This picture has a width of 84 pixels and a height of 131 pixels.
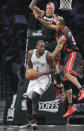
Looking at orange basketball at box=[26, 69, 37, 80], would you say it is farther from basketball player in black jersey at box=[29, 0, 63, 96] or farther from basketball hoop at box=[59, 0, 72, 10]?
basketball hoop at box=[59, 0, 72, 10]

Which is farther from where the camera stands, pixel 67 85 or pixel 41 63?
pixel 67 85


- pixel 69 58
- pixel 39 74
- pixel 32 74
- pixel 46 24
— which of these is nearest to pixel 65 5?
pixel 46 24

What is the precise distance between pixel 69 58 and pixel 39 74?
950 millimetres

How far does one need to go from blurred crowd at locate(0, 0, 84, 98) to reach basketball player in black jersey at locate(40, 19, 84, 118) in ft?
3.52

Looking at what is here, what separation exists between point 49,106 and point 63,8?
2458 mm

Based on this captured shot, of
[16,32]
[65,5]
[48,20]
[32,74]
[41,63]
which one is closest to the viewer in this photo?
[32,74]

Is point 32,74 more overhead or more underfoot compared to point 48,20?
more underfoot

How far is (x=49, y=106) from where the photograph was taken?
44.5 ft

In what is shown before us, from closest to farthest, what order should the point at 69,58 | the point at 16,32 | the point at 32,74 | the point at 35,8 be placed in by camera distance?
1. the point at 32,74
2. the point at 69,58
3. the point at 35,8
4. the point at 16,32

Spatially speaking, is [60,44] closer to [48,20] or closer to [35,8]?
[48,20]

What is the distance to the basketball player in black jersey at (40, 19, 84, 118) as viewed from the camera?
12609 mm

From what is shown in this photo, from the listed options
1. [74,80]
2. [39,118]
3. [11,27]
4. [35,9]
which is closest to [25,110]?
[39,118]

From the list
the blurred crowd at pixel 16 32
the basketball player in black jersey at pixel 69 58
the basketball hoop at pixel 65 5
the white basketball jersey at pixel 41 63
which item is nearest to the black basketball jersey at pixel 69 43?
the basketball player in black jersey at pixel 69 58

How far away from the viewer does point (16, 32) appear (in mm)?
17672
